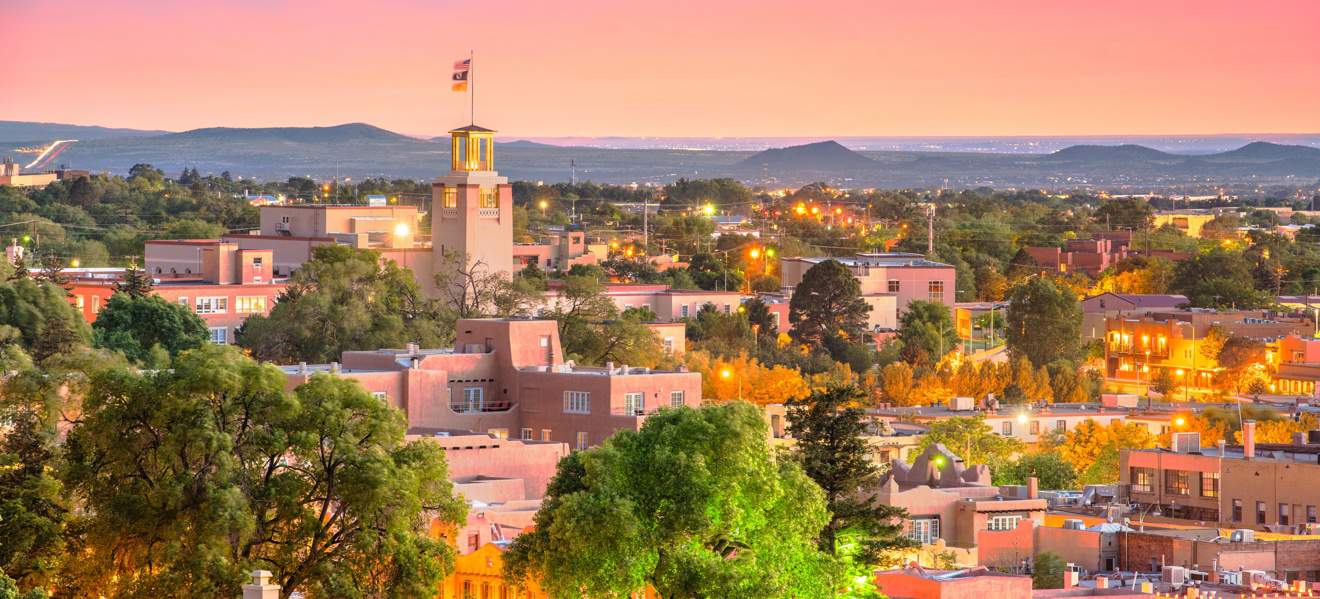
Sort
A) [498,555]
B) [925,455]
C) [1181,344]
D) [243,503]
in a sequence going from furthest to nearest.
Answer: [1181,344], [925,455], [498,555], [243,503]

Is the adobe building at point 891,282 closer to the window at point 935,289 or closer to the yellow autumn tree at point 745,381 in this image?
the window at point 935,289

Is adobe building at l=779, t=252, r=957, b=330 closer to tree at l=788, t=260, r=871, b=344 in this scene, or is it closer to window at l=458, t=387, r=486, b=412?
tree at l=788, t=260, r=871, b=344

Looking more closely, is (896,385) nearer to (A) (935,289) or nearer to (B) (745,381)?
(B) (745,381)

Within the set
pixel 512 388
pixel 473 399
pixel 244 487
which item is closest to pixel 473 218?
pixel 512 388

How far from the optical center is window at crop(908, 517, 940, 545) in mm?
54812

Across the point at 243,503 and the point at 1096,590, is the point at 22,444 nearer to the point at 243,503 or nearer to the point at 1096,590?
the point at 243,503

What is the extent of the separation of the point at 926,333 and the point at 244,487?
6781cm

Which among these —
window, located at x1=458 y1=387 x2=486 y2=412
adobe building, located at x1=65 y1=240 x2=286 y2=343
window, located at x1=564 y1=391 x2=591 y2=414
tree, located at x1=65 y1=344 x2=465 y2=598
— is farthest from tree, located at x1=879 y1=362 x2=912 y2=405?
tree, located at x1=65 y1=344 x2=465 y2=598

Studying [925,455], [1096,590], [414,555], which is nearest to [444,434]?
[925,455]

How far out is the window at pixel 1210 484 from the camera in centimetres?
6256

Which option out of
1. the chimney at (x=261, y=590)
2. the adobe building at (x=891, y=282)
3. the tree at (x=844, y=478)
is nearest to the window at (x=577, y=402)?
the tree at (x=844, y=478)

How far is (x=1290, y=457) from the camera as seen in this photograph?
62906mm

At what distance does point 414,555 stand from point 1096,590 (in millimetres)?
12796

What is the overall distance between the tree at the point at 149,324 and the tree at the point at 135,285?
1832 mm
